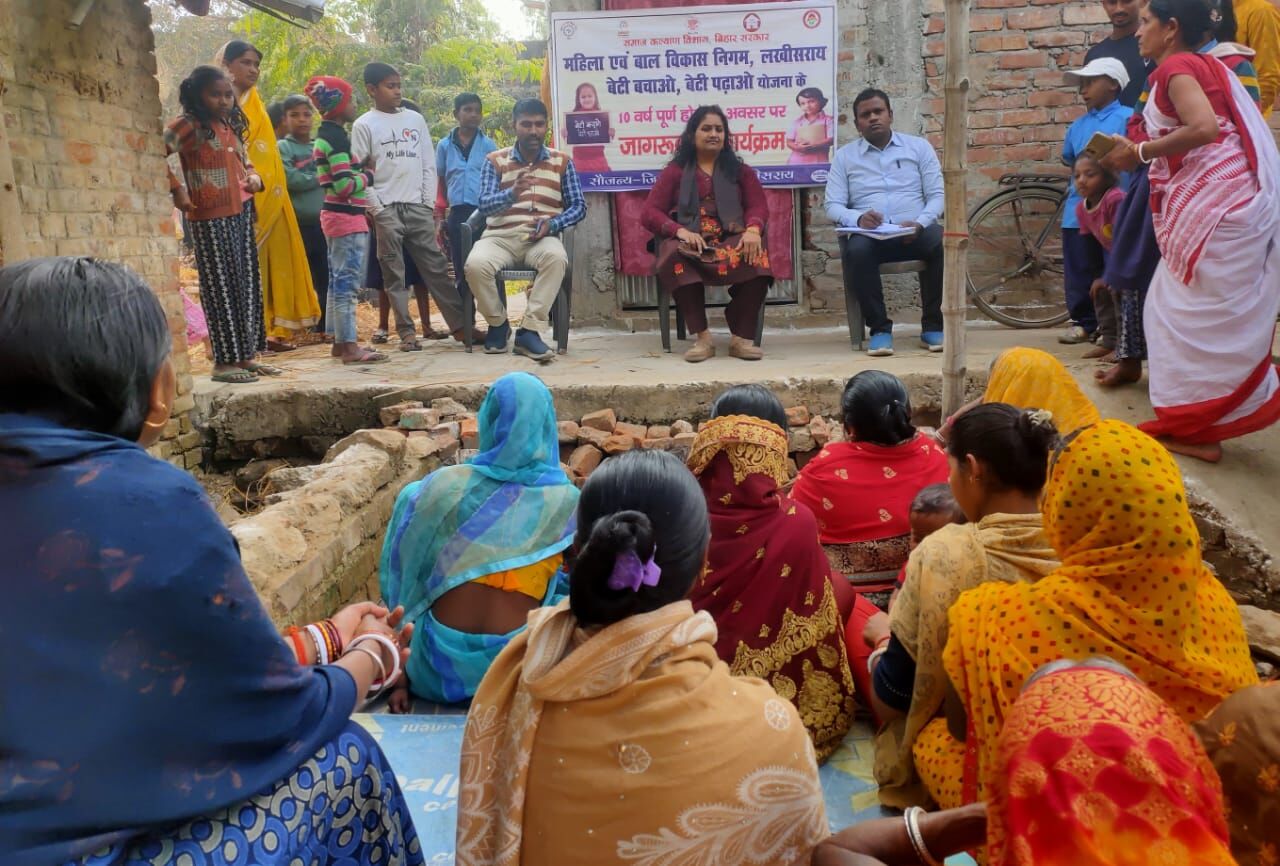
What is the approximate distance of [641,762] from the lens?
1.43 meters

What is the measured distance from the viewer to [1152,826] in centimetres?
105

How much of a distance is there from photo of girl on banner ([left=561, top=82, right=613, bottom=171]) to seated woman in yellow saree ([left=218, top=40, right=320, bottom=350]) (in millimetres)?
2222

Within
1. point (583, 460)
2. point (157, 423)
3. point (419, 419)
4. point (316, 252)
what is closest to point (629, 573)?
point (157, 423)

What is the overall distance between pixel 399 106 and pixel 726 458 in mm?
5517

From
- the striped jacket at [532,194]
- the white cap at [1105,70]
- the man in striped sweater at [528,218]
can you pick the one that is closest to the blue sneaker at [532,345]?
the man in striped sweater at [528,218]

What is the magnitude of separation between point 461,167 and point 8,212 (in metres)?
4.48

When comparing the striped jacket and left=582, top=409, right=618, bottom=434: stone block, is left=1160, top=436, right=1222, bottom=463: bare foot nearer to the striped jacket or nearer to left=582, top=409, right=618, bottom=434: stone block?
left=582, top=409, right=618, bottom=434: stone block

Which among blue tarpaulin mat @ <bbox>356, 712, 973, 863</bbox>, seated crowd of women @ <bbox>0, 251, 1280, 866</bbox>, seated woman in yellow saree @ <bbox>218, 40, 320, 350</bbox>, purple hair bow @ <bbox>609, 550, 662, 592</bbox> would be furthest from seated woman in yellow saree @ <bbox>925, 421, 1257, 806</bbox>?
seated woman in yellow saree @ <bbox>218, 40, 320, 350</bbox>

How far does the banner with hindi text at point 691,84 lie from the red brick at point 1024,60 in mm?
1276

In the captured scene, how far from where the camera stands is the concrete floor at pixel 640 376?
5141 millimetres

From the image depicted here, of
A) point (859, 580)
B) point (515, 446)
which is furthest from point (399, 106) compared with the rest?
point (859, 580)

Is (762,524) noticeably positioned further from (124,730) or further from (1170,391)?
(1170,391)

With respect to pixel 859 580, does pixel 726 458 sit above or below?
above

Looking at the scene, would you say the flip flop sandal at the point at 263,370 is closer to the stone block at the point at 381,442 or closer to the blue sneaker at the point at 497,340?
the blue sneaker at the point at 497,340
